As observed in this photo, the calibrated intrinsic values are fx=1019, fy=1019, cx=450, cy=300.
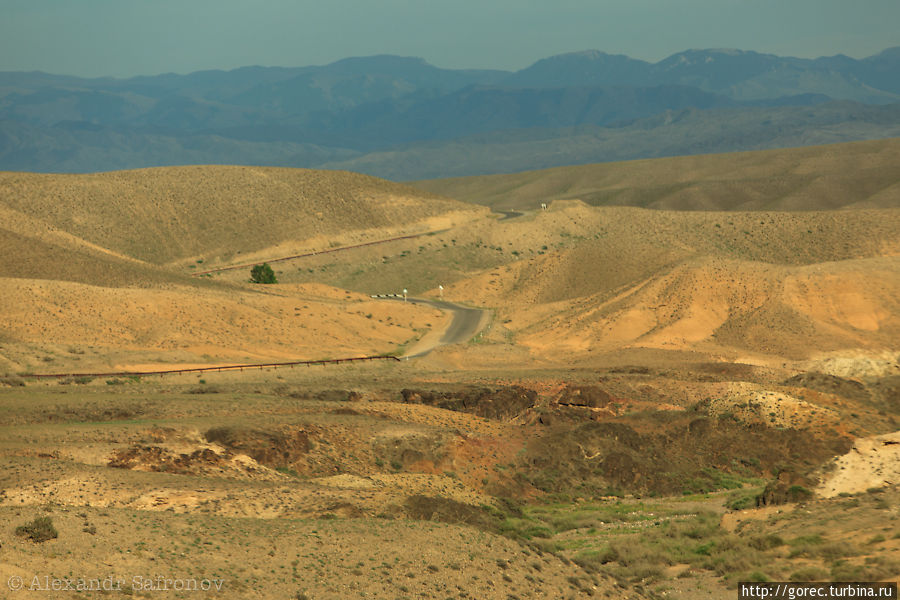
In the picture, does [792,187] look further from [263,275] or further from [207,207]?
[263,275]

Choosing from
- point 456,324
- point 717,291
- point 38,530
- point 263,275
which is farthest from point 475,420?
point 263,275

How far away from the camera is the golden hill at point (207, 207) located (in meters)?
108

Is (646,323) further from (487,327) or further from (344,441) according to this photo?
(344,441)

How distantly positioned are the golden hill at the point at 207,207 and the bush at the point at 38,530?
87460 mm

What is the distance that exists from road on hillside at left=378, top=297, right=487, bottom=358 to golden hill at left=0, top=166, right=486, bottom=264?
33836 millimetres

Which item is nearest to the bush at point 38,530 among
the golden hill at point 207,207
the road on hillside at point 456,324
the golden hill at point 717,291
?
the road on hillside at point 456,324

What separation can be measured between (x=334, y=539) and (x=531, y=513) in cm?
1022

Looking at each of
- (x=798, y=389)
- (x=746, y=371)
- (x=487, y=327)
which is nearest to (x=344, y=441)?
(x=798, y=389)

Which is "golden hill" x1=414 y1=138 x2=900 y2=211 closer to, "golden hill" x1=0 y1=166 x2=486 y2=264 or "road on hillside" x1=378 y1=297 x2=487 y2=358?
"golden hill" x1=0 y1=166 x2=486 y2=264

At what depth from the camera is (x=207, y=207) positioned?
11688 centimetres

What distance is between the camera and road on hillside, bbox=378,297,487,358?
207 feet

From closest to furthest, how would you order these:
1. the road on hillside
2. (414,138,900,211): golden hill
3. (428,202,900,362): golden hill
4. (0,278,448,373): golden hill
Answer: (0,278,448,373): golden hill, (428,202,900,362): golden hill, the road on hillside, (414,138,900,211): golden hill

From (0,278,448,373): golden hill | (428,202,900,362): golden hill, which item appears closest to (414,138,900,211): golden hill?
(428,202,900,362): golden hill

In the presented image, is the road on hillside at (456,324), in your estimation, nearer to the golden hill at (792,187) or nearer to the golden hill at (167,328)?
the golden hill at (167,328)
